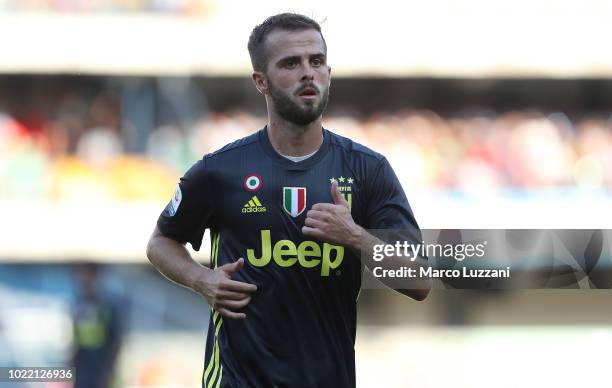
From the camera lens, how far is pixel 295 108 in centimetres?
337

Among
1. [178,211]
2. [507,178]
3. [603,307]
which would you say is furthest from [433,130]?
[178,211]

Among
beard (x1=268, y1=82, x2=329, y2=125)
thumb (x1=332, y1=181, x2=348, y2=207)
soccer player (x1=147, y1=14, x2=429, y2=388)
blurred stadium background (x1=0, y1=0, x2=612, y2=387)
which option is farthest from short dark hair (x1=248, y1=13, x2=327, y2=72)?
blurred stadium background (x1=0, y1=0, x2=612, y2=387)

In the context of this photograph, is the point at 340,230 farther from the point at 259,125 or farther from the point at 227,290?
the point at 259,125

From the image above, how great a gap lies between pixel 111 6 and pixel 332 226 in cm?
552

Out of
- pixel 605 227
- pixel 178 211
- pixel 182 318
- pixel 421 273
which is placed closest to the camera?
pixel 421 273

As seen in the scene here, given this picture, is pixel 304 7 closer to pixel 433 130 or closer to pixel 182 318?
pixel 433 130

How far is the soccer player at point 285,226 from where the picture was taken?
3312mm

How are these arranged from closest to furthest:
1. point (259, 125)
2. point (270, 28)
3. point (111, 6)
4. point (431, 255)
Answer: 1. point (270, 28)
2. point (431, 255)
3. point (111, 6)
4. point (259, 125)

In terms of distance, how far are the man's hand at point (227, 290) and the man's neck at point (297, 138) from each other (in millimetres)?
401

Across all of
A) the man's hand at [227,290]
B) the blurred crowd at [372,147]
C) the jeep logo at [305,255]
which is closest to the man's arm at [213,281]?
the man's hand at [227,290]

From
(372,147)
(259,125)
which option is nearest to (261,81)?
(372,147)

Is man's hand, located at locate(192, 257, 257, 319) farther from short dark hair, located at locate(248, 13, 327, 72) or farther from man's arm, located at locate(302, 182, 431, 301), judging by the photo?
short dark hair, located at locate(248, 13, 327, 72)

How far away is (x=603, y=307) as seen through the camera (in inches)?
346

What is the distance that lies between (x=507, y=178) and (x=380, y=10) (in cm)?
156
